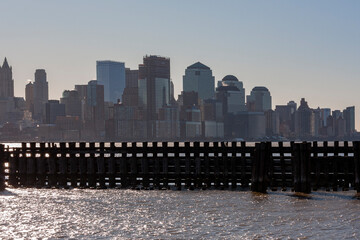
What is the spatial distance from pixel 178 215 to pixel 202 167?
25.8ft

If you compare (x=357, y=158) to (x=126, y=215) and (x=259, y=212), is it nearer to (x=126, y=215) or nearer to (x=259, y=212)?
(x=259, y=212)

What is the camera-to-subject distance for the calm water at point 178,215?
57.5 ft

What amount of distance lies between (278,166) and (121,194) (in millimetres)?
6717

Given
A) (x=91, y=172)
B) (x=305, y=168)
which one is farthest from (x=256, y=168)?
(x=91, y=172)

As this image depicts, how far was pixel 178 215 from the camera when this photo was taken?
21.1 metres

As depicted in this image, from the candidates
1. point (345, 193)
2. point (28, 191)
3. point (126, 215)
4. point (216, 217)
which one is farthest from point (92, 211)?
point (345, 193)

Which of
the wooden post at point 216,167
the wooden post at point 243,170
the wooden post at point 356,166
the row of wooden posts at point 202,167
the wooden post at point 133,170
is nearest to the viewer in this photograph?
the wooden post at point 356,166

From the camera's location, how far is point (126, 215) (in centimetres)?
2117

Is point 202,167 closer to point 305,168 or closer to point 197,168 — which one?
point 197,168

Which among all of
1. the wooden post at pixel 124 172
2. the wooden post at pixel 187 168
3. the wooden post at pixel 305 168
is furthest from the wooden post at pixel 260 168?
the wooden post at pixel 124 172

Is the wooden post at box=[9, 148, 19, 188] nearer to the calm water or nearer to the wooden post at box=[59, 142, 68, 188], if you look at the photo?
the wooden post at box=[59, 142, 68, 188]

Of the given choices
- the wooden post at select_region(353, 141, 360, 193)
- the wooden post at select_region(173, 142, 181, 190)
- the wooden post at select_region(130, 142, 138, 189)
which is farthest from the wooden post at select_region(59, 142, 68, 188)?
the wooden post at select_region(353, 141, 360, 193)

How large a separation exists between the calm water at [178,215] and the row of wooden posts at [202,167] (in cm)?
80

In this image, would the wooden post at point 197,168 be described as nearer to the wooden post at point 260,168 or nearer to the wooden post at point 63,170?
the wooden post at point 260,168
